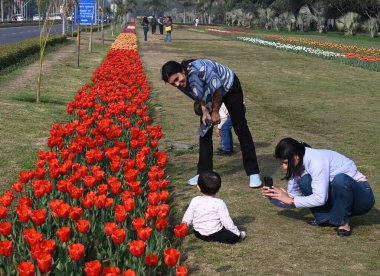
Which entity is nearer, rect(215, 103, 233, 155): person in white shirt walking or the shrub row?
rect(215, 103, 233, 155): person in white shirt walking

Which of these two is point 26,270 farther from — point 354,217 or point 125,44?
point 125,44

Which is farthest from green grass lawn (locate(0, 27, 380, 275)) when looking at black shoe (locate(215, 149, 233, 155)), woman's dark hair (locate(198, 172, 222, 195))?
woman's dark hair (locate(198, 172, 222, 195))

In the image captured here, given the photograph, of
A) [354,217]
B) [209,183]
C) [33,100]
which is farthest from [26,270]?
[33,100]

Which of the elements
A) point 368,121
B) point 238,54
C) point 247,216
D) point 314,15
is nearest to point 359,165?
point 247,216

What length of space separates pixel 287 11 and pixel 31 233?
68266mm

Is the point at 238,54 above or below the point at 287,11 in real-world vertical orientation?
below

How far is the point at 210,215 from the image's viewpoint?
181 inches

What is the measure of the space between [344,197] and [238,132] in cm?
168

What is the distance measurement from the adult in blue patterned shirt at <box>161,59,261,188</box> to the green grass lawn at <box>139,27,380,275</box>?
1.23ft

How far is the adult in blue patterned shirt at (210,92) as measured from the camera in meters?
5.23

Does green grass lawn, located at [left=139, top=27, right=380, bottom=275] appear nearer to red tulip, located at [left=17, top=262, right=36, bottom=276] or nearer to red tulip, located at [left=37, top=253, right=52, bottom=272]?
red tulip, located at [left=37, top=253, right=52, bottom=272]

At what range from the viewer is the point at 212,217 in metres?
4.59

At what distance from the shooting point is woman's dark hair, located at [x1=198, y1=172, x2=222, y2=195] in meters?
4.55

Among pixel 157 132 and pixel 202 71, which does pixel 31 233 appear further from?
pixel 157 132
